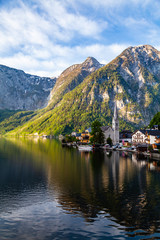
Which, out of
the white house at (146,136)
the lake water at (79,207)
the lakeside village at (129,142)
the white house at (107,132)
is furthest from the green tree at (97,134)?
the lake water at (79,207)

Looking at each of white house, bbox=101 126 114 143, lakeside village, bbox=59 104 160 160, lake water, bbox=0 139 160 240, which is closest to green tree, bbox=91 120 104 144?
lakeside village, bbox=59 104 160 160

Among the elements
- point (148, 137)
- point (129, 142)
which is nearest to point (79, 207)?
point (148, 137)

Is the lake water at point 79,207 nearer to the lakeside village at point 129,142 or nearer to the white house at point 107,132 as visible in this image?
the lakeside village at point 129,142

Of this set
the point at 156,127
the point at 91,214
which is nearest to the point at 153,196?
the point at 91,214

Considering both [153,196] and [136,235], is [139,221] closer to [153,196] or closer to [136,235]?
[136,235]

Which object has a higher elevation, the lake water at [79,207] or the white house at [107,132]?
the white house at [107,132]

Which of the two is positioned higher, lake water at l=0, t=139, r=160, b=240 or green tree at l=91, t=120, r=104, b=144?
green tree at l=91, t=120, r=104, b=144

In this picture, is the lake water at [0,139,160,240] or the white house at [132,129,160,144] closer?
the lake water at [0,139,160,240]

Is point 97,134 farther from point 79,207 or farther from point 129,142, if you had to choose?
point 79,207

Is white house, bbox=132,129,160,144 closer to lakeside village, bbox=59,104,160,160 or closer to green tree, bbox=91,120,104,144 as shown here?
lakeside village, bbox=59,104,160,160

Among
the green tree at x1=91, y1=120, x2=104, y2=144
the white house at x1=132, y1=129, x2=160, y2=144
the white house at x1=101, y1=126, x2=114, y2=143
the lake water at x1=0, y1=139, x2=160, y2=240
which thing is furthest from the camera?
the white house at x1=101, y1=126, x2=114, y2=143

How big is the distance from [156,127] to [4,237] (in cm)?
15235

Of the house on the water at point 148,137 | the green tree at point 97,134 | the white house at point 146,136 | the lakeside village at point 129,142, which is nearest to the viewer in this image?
the lakeside village at point 129,142

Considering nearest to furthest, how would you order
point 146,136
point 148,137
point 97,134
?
point 148,137 → point 146,136 → point 97,134
